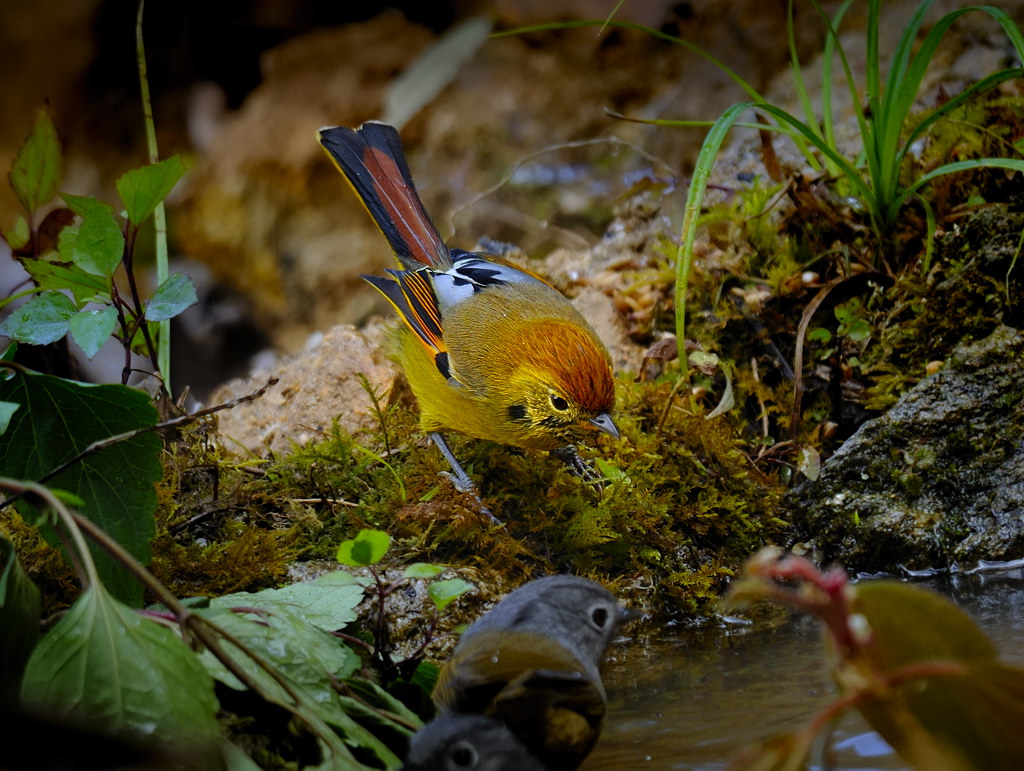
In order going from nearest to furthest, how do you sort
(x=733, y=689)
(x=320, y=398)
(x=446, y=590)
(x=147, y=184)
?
1. (x=446, y=590)
2. (x=733, y=689)
3. (x=147, y=184)
4. (x=320, y=398)

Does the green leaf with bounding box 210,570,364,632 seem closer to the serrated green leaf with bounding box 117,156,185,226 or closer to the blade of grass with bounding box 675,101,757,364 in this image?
the serrated green leaf with bounding box 117,156,185,226

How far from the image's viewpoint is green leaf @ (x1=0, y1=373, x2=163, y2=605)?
73.0 inches

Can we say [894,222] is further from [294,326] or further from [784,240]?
[294,326]

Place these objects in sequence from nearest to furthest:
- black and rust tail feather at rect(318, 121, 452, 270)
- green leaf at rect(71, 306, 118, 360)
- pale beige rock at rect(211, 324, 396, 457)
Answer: green leaf at rect(71, 306, 118, 360) < pale beige rock at rect(211, 324, 396, 457) < black and rust tail feather at rect(318, 121, 452, 270)

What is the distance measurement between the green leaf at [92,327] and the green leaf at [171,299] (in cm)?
14

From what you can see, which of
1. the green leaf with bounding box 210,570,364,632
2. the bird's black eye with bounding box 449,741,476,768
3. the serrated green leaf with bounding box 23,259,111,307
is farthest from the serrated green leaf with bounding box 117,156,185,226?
the bird's black eye with bounding box 449,741,476,768

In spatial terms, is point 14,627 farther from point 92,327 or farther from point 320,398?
point 320,398

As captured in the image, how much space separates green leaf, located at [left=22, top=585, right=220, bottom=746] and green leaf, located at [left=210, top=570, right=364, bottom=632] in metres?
0.39

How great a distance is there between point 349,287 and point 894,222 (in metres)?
4.32

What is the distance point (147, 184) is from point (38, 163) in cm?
63

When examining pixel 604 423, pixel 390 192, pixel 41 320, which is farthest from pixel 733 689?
pixel 390 192

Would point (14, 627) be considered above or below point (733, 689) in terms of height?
above

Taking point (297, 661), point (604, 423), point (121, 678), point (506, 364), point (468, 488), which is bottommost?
point (468, 488)

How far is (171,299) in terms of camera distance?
7.72 ft
